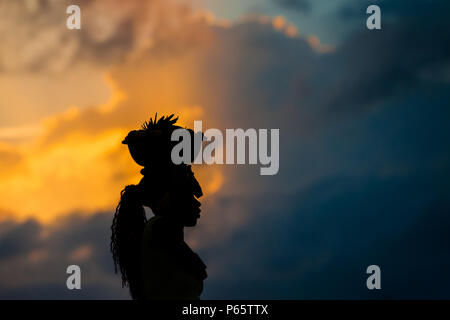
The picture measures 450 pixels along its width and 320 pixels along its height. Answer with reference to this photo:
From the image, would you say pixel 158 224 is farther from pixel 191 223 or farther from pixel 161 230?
pixel 191 223

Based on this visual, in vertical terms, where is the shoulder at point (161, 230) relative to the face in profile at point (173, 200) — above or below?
below

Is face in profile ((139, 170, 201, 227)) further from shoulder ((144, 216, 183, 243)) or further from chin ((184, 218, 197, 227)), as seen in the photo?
shoulder ((144, 216, 183, 243))

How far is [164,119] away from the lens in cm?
985

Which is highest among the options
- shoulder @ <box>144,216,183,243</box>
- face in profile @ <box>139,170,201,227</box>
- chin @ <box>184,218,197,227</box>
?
face in profile @ <box>139,170,201,227</box>

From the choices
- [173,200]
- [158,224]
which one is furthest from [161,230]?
[173,200]

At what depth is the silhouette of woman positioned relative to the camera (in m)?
8.98

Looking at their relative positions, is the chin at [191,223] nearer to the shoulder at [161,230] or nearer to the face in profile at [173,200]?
the face in profile at [173,200]

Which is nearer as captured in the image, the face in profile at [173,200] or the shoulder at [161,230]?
the shoulder at [161,230]

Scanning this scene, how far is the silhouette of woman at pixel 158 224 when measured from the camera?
8.98 metres

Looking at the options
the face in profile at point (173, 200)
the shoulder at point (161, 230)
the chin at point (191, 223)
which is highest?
the face in profile at point (173, 200)

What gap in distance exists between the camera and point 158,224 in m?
9.04
